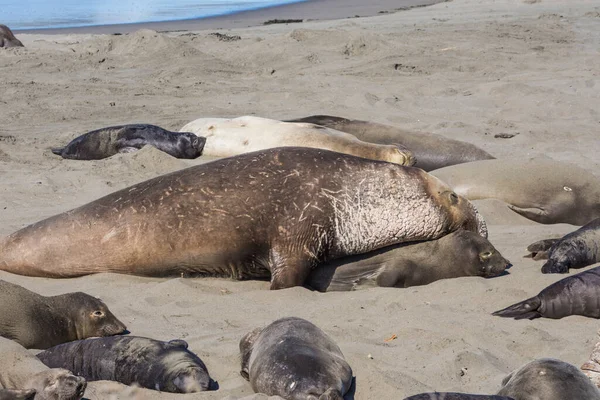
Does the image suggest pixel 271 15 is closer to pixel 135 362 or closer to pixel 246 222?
pixel 246 222

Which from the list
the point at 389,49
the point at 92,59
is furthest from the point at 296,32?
the point at 92,59

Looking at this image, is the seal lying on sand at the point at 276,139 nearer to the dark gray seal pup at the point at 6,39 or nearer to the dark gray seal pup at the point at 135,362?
the dark gray seal pup at the point at 135,362

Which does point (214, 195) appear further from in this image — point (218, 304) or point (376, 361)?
point (376, 361)

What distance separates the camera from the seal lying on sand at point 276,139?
9.05 m

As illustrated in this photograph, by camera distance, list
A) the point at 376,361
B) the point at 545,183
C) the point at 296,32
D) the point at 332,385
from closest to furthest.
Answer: the point at 332,385 → the point at 376,361 → the point at 545,183 → the point at 296,32

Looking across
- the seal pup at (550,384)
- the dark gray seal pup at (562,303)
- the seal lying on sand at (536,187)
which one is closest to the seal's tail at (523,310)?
the dark gray seal pup at (562,303)

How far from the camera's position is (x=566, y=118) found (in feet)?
38.1

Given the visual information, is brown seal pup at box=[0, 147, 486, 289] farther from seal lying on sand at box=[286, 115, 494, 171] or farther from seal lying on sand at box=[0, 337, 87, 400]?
seal lying on sand at box=[286, 115, 494, 171]

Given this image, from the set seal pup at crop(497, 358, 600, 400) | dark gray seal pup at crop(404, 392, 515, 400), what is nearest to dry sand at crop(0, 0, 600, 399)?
seal pup at crop(497, 358, 600, 400)

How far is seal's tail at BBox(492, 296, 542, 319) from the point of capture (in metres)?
5.23

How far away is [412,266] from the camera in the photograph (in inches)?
245

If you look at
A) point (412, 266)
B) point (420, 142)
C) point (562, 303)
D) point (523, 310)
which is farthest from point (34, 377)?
point (420, 142)

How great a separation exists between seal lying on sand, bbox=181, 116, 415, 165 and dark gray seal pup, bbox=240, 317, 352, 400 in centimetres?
470

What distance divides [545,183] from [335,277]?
2831 mm
